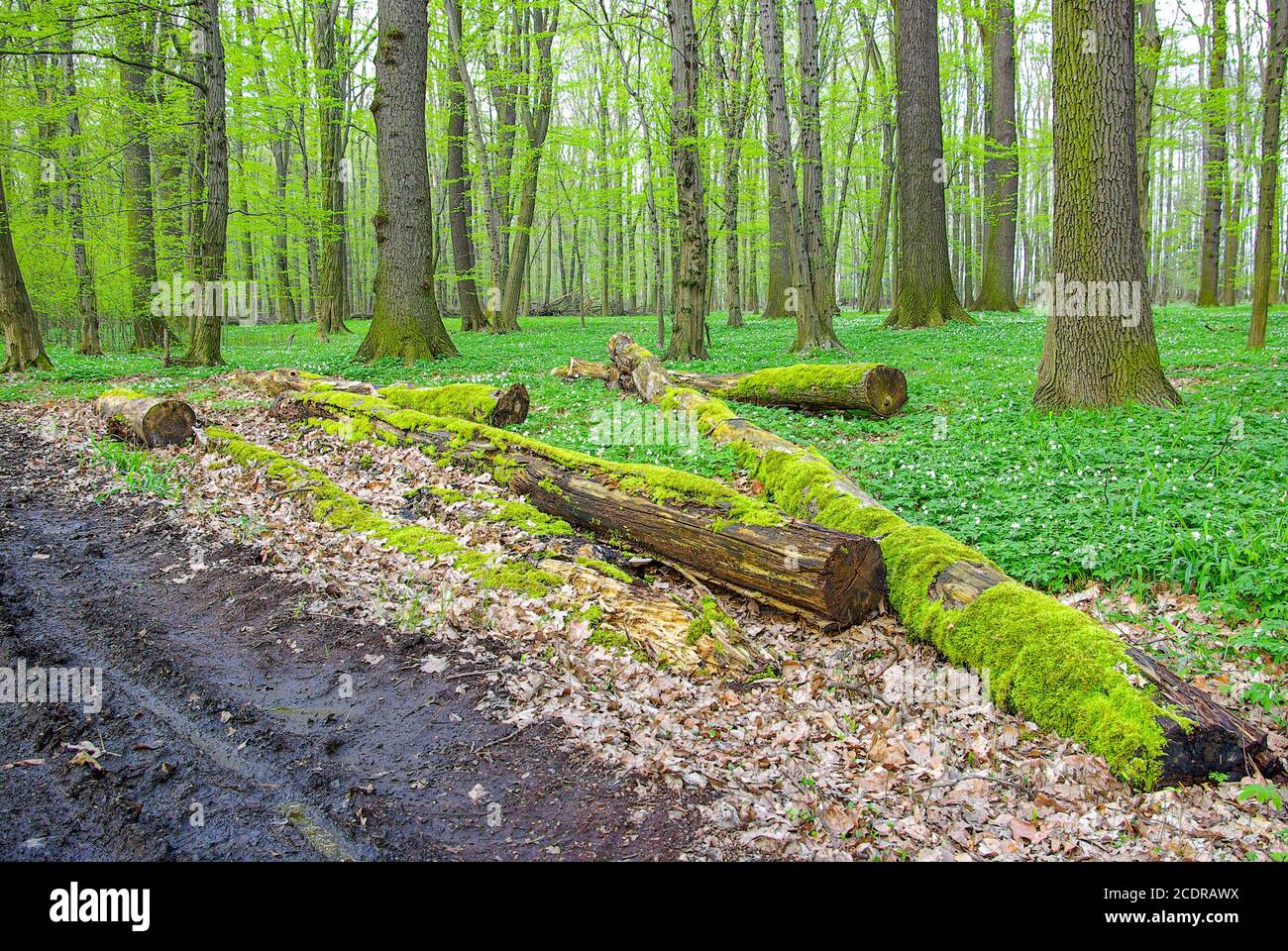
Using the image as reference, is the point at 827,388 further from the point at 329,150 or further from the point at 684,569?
the point at 329,150

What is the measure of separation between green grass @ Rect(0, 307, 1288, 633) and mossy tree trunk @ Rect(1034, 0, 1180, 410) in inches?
19.7

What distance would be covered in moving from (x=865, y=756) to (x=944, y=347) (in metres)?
11.2

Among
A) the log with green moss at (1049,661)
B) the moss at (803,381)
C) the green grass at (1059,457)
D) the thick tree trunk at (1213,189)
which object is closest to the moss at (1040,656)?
the log with green moss at (1049,661)

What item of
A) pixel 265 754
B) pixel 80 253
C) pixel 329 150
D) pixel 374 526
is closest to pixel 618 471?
pixel 374 526

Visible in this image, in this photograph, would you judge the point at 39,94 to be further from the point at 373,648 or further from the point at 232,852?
the point at 232,852

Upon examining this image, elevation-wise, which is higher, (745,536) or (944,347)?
(944,347)

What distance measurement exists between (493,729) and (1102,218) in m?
7.74

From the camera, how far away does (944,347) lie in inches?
523

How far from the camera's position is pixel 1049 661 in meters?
3.78
